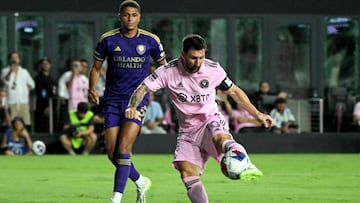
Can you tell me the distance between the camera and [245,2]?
30.8 metres

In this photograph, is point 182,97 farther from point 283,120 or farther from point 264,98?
point 283,120

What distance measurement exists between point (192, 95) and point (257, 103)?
16786mm

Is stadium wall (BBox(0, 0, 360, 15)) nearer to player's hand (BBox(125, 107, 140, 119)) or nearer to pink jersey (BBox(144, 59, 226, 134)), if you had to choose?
pink jersey (BBox(144, 59, 226, 134))

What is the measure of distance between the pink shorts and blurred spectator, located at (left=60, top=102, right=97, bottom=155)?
1466 cm

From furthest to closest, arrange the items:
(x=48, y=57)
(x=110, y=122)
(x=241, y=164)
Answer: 1. (x=48, y=57)
2. (x=110, y=122)
3. (x=241, y=164)

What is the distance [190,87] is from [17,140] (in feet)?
51.2

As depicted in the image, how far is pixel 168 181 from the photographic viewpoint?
18.4 m

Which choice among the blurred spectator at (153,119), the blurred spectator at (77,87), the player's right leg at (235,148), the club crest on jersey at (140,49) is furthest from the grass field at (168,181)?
the player's right leg at (235,148)

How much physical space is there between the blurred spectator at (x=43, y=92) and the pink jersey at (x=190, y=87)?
15.9m

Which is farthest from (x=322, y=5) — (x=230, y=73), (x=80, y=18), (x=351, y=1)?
(x=80, y=18)

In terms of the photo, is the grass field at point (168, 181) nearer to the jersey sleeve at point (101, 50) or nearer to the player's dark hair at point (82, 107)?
the player's dark hair at point (82, 107)

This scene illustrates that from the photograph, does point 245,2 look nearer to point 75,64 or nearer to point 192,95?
point 75,64

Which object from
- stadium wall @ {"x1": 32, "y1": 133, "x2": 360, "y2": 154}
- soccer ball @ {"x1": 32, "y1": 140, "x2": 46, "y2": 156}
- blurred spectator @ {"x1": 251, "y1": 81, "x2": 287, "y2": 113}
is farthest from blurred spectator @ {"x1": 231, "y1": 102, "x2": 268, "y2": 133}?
soccer ball @ {"x1": 32, "y1": 140, "x2": 46, "y2": 156}

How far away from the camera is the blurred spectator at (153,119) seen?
27.4 metres
